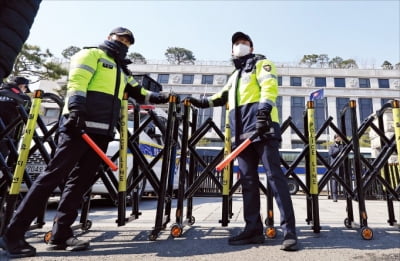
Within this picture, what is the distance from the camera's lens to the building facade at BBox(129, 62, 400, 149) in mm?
42500

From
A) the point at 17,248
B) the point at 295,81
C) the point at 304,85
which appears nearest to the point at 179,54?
the point at 295,81

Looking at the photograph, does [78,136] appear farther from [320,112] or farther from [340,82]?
[340,82]

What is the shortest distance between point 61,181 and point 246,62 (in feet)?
7.86

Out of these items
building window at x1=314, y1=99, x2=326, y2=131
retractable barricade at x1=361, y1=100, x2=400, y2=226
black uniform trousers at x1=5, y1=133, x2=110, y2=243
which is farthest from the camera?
building window at x1=314, y1=99, x2=326, y2=131

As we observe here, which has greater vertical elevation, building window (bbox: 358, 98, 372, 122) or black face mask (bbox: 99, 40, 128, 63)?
building window (bbox: 358, 98, 372, 122)

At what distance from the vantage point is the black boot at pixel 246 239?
2605 mm

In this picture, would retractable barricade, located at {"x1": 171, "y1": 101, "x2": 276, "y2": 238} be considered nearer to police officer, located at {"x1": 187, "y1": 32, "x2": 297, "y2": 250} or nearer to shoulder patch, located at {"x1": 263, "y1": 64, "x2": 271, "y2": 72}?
police officer, located at {"x1": 187, "y1": 32, "x2": 297, "y2": 250}

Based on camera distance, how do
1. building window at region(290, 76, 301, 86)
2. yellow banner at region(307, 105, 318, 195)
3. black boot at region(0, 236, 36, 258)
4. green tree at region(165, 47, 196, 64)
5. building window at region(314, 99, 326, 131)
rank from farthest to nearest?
green tree at region(165, 47, 196, 64), building window at region(290, 76, 301, 86), building window at region(314, 99, 326, 131), yellow banner at region(307, 105, 318, 195), black boot at region(0, 236, 36, 258)

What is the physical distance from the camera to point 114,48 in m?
2.96

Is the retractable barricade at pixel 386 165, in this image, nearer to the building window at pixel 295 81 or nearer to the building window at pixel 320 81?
the building window at pixel 295 81

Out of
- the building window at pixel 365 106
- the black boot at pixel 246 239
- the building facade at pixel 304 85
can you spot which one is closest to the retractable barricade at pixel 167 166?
the black boot at pixel 246 239

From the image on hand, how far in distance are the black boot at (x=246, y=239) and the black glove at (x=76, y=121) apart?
5.92ft

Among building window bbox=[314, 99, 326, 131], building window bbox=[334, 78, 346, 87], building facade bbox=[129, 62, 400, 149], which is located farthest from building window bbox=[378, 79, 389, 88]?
building window bbox=[314, 99, 326, 131]

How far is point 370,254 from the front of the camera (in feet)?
7.42
